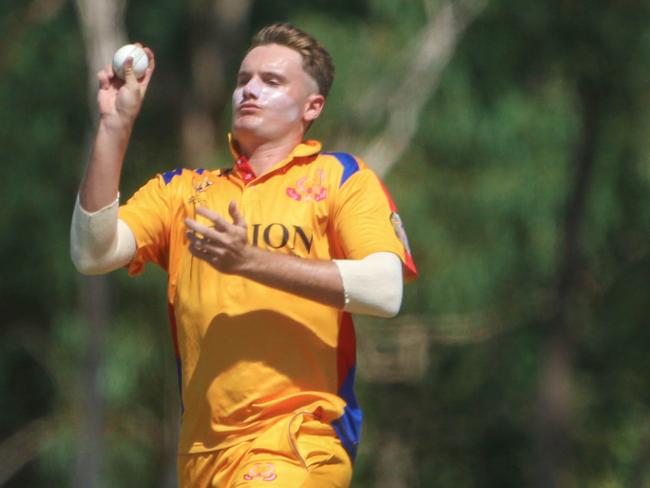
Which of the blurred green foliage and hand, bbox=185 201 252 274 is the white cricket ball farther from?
the blurred green foliage

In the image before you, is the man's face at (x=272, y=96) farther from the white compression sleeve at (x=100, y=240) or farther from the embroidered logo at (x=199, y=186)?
the white compression sleeve at (x=100, y=240)

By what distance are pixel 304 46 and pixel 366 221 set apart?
2.24 feet

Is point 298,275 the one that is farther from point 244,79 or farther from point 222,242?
point 244,79

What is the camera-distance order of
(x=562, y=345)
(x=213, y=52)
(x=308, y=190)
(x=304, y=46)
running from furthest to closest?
(x=213, y=52) → (x=562, y=345) → (x=304, y=46) → (x=308, y=190)

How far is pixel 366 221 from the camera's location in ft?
18.1

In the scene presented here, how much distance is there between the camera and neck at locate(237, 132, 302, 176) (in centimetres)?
570

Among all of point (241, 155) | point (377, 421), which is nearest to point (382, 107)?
point (377, 421)

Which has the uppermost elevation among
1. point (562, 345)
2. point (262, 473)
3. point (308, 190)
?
point (308, 190)

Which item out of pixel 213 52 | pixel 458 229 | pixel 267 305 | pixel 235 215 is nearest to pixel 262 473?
pixel 267 305

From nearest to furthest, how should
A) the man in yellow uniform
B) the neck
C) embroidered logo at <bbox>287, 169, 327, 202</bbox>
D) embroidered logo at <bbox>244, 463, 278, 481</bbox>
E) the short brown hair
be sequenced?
1. embroidered logo at <bbox>244, 463, 278, 481</bbox>
2. the man in yellow uniform
3. embroidered logo at <bbox>287, 169, 327, 202</bbox>
4. the neck
5. the short brown hair

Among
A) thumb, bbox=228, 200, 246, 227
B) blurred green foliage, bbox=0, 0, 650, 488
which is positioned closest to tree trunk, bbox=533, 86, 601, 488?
blurred green foliage, bbox=0, 0, 650, 488

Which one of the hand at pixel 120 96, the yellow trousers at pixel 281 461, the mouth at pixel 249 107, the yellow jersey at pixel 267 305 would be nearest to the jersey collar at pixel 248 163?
the yellow jersey at pixel 267 305

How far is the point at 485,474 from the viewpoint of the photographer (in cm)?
1903

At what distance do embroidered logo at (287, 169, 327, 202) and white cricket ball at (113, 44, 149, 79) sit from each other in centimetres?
60
